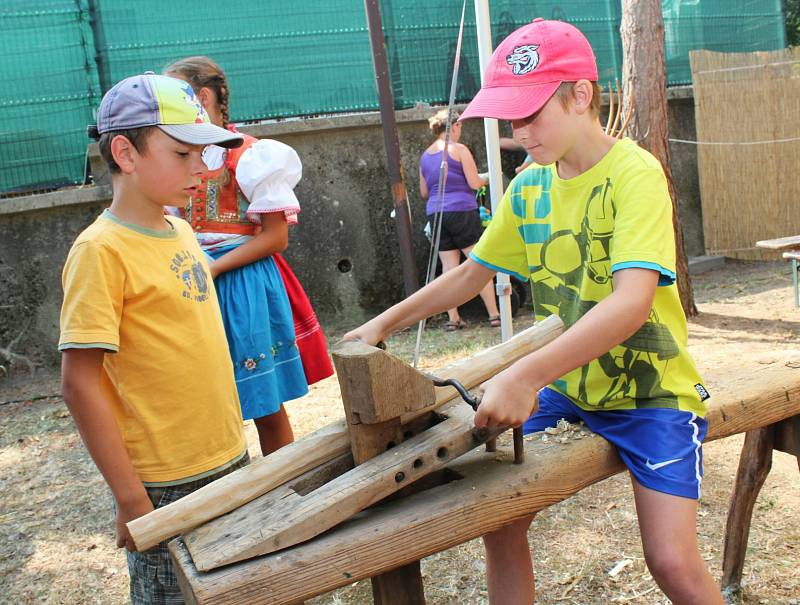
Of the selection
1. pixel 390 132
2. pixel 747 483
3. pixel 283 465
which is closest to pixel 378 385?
pixel 283 465

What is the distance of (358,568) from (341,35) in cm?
712

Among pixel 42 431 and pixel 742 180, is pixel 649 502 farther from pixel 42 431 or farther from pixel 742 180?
pixel 742 180

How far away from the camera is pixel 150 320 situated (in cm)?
197

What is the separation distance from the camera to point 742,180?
9.43 m

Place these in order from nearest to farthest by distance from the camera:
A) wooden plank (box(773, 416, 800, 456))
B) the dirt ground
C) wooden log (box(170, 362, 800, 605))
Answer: wooden log (box(170, 362, 800, 605)) → wooden plank (box(773, 416, 800, 456)) → the dirt ground

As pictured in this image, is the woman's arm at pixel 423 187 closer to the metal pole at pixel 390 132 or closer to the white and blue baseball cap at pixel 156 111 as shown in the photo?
the metal pole at pixel 390 132

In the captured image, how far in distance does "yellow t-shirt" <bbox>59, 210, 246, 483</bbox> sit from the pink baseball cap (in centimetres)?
85

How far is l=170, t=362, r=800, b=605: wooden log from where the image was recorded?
146 cm

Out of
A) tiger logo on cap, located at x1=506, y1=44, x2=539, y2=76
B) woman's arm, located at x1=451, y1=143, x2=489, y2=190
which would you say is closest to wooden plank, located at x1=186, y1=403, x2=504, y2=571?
tiger logo on cap, located at x1=506, y1=44, x2=539, y2=76

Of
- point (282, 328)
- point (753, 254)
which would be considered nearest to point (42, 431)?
point (282, 328)

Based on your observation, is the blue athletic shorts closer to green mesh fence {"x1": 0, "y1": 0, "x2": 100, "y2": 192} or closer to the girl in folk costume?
the girl in folk costume

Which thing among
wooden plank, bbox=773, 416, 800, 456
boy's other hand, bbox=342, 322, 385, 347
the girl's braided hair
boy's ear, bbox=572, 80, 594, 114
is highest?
the girl's braided hair

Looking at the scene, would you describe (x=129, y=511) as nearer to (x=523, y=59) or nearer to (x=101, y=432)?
(x=101, y=432)

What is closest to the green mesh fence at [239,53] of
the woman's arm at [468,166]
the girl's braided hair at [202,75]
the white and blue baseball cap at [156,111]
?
the woman's arm at [468,166]
